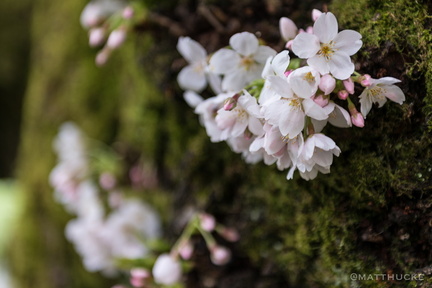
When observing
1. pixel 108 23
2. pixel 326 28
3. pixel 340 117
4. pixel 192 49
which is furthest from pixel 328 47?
pixel 108 23

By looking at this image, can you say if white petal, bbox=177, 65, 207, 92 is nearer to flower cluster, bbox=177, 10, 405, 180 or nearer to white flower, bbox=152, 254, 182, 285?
flower cluster, bbox=177, 10, 405, 180

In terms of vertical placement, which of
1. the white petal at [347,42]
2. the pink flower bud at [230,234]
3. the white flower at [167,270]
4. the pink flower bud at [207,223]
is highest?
the white petal at [347,42]

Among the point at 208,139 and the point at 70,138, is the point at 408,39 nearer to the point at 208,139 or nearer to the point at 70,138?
the point at 208,139

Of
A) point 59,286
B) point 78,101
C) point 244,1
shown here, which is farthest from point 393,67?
point 59,286

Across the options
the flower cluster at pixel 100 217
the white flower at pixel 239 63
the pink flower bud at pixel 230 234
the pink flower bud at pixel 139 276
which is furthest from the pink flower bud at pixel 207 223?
the white flower at pixel 239 63

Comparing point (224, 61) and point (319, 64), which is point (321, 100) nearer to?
point (319, 64)

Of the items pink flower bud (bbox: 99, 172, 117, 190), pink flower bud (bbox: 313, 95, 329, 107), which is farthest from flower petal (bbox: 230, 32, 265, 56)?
pink flower bud (bbox: 99, 172, 117, 190)

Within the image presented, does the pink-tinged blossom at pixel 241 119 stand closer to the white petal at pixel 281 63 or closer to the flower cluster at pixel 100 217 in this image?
the white petal at pixel 281 63

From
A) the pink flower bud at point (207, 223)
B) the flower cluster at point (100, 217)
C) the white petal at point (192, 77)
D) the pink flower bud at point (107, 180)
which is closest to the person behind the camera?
the white petal at point (192, 77)
